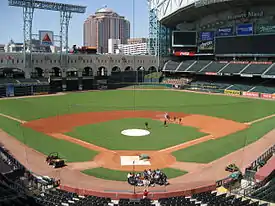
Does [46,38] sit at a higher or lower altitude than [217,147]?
higher

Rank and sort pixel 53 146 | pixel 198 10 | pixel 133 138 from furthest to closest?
pixel 198 10
pixel 133 138
pixel 53 146

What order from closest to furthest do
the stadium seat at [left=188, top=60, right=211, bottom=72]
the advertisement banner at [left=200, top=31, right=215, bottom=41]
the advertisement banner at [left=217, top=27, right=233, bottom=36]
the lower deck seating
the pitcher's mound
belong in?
the lower deck seating
the pitcher's mound
the advertisement banner at [left=217, top=27, right=233, bottom=36]
the advertisement banner at [left=200, top=31, right=215, bottom=41]
the stadium seat at [left=188, top=60, right=211, bottom=72]

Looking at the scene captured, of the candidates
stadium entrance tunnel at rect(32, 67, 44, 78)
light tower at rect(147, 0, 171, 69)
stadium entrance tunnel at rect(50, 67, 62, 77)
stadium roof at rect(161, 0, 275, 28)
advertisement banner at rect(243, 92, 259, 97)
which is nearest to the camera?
advertisement banner at rect(243, 92, 259, 97)

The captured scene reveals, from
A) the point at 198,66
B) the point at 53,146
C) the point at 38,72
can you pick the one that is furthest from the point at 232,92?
the point at 53,146

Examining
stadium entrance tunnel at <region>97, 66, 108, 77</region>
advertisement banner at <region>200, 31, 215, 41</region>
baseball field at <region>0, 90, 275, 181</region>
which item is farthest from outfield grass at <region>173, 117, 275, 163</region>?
stadium entrance tunnel at <region>97, 66, 108, 77</region>

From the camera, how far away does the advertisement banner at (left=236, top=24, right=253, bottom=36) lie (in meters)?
70.1

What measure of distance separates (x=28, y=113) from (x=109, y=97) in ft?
78.6

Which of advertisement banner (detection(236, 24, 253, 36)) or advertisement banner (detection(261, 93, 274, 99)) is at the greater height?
advertisement banner (detection(236, 24, 253, 36))

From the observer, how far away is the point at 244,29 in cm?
7100

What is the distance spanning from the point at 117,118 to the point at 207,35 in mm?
46383

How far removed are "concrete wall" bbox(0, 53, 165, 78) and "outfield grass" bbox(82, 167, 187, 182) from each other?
49.0 m

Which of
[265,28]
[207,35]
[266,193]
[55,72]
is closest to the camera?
[266,193]

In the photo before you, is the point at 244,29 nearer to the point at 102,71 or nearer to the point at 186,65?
the point at 186,65

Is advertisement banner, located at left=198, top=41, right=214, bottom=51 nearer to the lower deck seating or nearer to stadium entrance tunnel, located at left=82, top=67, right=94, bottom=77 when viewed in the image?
stadium entrance tunnel, located at left=82, top=67, right=94, bottom=77
